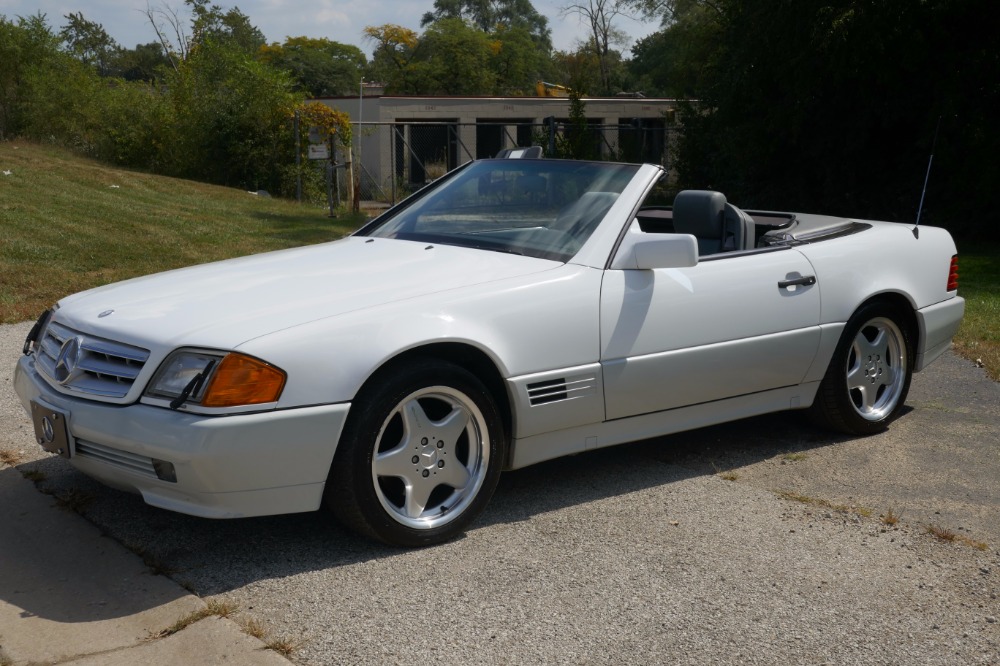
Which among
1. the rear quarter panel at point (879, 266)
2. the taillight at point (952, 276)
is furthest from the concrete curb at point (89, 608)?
the taillight at point (952, 276)

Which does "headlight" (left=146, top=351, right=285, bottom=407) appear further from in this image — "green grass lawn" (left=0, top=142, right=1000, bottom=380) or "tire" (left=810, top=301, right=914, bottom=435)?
"green grass lawn" (left=0, top=142, right=1000, bottom=380)

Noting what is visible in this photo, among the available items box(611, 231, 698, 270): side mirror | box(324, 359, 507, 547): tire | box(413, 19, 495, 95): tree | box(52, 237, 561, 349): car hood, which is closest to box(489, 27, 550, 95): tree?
box(413, 19, 495, 95): tree

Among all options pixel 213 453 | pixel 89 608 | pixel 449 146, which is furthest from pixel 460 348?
pixel 449 146

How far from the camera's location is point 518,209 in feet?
16.5

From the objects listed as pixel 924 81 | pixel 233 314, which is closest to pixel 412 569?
pixel 233 314

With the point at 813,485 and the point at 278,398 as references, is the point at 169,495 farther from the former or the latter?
the point at 813,485

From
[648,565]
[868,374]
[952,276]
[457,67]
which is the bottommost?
[648,565]

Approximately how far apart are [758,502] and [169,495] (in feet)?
8.00

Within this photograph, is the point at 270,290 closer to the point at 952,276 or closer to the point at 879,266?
the point at 879,266

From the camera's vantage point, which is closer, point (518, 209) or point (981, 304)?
point (518, 209)

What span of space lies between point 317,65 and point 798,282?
8173 cm

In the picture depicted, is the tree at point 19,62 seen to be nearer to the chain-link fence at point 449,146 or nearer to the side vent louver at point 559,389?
the chain-link fence at point 449,146

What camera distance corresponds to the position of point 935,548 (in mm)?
4137

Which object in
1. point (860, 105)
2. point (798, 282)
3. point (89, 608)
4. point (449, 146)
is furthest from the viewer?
point (449, 146)
